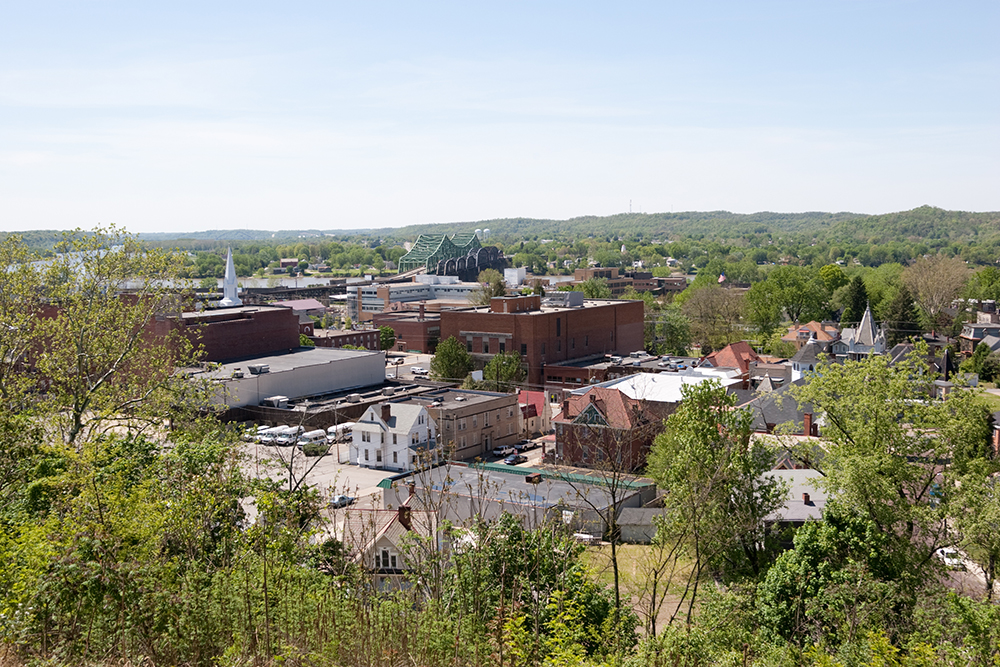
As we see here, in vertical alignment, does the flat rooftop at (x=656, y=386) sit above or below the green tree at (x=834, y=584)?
below

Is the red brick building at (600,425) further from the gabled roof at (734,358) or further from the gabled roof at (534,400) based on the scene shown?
the gabled roof at (734,358)

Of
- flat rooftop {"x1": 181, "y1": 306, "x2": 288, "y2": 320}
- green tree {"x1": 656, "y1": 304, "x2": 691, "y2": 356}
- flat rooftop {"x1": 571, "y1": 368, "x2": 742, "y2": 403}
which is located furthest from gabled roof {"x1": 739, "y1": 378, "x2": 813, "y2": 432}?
flat rooftop {"x1": 181, "y1": 306, "x2": 288, "y2": 320}

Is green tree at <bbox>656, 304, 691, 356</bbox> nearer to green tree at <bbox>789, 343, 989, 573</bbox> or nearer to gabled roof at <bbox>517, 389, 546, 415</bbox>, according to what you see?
gabled roof at <bbox>517, 389, 546, 415</bbox>

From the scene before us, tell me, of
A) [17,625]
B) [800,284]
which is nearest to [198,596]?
[17,625]

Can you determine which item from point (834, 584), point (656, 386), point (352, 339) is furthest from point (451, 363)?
point (834, 584)

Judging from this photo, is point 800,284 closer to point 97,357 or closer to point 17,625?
point 97,357

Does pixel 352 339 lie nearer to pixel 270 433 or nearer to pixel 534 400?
pixel 534 400

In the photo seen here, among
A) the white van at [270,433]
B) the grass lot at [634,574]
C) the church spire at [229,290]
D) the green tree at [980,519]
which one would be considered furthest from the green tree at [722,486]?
the church spire at [229,290]
